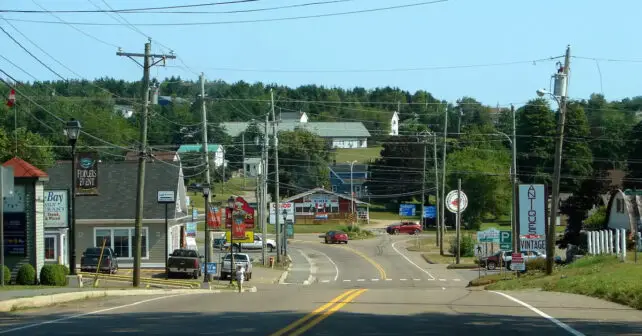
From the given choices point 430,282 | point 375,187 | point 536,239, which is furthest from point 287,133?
point 536,239

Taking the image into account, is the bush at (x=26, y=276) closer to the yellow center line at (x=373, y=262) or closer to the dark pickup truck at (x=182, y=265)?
the dark pickup truck at (x=182, y=265)

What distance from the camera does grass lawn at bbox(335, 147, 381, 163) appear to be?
150 m

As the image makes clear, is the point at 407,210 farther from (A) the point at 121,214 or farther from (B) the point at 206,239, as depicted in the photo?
(B) the point at 206,239

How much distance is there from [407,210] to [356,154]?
47.9 meters

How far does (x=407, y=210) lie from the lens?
358 feet

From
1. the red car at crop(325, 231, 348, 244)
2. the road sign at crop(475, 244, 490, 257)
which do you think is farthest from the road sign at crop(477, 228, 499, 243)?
the red car at crop(325, 231, 348, 244)

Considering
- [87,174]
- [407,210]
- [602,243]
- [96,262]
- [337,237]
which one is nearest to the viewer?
[602,243]

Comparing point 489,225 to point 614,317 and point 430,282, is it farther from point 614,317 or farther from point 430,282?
point 614,317

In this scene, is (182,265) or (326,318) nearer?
(326,318)

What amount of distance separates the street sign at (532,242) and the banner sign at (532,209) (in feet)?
1.30

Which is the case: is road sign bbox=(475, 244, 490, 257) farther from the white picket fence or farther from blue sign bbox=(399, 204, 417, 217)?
blue sign bbox=(399, 204, 417, 217)

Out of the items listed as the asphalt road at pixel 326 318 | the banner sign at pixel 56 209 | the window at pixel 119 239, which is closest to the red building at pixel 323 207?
the window at pixel 119 239

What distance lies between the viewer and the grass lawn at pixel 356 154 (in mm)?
150000

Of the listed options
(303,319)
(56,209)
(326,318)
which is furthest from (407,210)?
(303,319)
